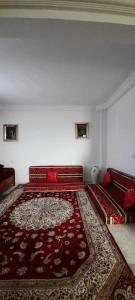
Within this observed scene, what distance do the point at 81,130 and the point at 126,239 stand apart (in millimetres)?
4563

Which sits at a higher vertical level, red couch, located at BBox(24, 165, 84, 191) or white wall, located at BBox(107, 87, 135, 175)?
white wall, located at BBox(107, 87, 135, 175)

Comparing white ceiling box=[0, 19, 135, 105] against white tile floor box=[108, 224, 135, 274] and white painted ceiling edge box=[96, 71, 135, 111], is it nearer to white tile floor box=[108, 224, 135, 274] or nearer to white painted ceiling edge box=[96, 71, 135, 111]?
white painted ceiling edge box=[96, 71, 135, 111]

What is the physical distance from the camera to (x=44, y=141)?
Result: 659cm

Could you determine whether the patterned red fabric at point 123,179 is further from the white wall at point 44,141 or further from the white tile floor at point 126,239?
the white wall at point 44,141

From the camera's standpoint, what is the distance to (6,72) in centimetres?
361

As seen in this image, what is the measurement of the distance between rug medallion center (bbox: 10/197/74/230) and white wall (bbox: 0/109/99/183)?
2273 mm

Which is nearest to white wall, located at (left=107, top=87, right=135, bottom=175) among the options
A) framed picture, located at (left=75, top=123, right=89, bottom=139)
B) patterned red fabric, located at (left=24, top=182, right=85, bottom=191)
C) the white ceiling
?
the white ceiling

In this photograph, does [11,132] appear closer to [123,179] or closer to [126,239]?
[123,179]

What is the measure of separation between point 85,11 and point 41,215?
10.7ft

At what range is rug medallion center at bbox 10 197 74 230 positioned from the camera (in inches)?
123

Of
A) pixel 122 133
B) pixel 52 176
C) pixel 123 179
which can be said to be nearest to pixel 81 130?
pixel 52 176

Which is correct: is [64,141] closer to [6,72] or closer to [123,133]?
[123,133]

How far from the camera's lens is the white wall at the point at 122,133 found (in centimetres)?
414

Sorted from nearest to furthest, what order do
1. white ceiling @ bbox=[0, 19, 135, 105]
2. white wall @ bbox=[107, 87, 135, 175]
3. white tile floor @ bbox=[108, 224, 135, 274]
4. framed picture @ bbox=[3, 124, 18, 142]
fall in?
white ceiling @ bbox=[0, 19, 135, 105]
white tile floor @ bbox=[108, 224, 135, 274]
white wall @ bbox=[107, 87, 135, 175]
framed picture @ bbox=[3, 124, 18, 142]
